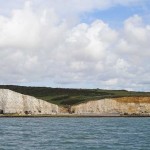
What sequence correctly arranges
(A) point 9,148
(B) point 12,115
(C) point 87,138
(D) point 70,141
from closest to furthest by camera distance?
(A) point 9,148 < (D) point 70,141 < (C) point 87,138 < (B) point 12,115

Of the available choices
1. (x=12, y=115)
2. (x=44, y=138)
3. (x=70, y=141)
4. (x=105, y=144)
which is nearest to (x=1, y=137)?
(x=44, y=138)

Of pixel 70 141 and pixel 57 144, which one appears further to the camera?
pixel 70 141

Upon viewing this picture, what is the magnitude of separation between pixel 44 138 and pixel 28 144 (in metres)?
10.8

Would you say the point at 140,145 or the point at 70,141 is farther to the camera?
the point at 70,141

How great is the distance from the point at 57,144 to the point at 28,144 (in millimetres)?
4181

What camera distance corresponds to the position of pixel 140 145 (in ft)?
266

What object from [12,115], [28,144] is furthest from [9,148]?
[12,115]

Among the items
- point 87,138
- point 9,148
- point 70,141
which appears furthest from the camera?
point 87,138

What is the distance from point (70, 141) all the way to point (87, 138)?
264 inches

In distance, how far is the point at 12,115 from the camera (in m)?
200

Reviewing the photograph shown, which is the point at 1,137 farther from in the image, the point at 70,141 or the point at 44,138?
the point at 70,141

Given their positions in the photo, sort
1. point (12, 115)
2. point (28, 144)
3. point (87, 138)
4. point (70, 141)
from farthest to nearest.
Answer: point (12, 115), point (87, 138), point (70, 141), point (28, 144)

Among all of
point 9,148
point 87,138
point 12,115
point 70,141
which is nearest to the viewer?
point 9,148

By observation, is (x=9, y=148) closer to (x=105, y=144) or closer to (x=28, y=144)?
(x=28, y=144)
